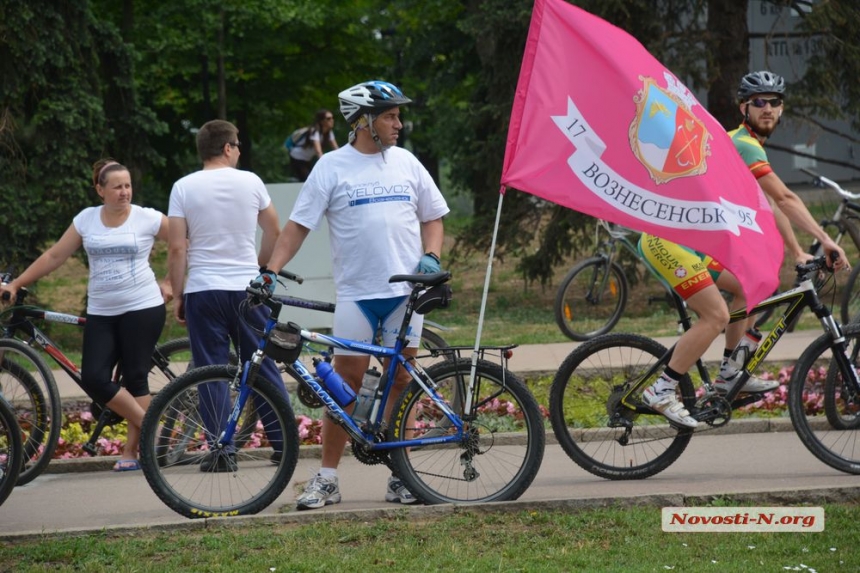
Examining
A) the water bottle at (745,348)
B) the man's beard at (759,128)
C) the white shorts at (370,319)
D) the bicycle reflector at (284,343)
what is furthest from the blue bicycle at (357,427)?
the man's beard at (759,128)

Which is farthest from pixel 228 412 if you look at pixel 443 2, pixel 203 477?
pixel 443 2

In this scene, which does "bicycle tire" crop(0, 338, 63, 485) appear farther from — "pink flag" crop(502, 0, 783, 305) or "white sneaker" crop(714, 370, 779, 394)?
"white sneaker" crop(714, 370, 779, 394)

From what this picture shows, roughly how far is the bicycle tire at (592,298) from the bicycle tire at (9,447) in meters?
7.20

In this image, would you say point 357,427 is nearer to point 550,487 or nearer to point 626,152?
point 550,487

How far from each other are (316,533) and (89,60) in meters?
10.7

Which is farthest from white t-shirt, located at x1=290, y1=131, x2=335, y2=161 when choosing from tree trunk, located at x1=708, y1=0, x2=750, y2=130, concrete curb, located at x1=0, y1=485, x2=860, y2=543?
concrete curb, located at x1=0, y1=485, x2=860, y2=543

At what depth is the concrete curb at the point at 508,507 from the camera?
6137 millimetres

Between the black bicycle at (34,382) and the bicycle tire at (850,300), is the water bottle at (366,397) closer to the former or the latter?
the black bicycle at (34,382)

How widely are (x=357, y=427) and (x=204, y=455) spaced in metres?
0.72

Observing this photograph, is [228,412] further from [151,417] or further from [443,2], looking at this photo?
[443,2]

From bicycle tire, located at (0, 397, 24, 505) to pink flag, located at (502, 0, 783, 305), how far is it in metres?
2.53

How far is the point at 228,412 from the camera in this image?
21.1ft

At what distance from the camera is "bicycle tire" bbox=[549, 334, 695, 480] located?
7.00 m

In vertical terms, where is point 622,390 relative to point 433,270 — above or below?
below
